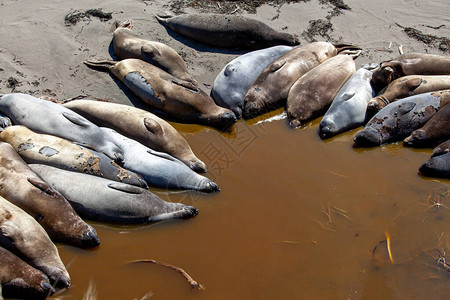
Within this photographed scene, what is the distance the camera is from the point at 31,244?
4340 millimetres

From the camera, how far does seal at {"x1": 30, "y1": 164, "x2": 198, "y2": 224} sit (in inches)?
194

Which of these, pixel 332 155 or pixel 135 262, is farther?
pixel 332 155

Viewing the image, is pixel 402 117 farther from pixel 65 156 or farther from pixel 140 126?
pixel 65 156

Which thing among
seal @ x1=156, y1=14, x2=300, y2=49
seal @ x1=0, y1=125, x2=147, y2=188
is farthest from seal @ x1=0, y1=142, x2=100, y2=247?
seal @ x1=156, y1=14, x2=300, y2=49

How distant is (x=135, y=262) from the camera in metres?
4.59

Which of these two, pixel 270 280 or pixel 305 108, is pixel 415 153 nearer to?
pixel 305 108

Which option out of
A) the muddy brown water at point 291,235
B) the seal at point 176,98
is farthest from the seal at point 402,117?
the seal at point 176,98

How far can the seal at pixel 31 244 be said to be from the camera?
4.25 m

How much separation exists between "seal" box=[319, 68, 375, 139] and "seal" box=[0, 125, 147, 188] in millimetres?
2829

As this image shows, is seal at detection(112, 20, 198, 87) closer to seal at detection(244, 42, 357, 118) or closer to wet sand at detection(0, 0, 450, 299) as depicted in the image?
wet sand at detection(0, 0, 450, 299)

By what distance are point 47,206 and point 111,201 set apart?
649 millimetres

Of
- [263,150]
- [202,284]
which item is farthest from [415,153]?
[202,284]

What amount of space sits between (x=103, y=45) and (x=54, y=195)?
391 centimetres

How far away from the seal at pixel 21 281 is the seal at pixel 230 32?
547cm
